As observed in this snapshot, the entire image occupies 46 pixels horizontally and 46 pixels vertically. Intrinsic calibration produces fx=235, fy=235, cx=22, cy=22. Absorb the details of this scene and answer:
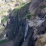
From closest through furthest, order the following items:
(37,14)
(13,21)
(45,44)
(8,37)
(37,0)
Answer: (45,44) → (37,14) → (37,0) → (8,37) → (13,21)

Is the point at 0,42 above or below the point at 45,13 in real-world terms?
below

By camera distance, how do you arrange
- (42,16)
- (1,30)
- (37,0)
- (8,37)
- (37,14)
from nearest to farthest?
(42,16) < (37,14) < (37,0) < (8,37) < (1,30)

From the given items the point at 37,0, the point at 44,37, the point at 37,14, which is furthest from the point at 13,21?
the point at 44,37

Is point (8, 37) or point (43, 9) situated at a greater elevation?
point (43, 9)

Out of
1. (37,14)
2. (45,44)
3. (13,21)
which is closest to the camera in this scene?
(45,44)

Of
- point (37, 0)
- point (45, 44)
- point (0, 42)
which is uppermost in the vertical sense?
point (37, 0)

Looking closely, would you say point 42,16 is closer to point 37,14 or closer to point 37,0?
point 37,14

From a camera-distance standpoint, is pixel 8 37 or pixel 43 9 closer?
pixel 43 9

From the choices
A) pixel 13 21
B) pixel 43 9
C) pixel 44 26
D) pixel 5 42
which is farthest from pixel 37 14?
pixel 13 21

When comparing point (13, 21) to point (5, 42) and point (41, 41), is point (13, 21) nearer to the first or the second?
point (5, 42)
